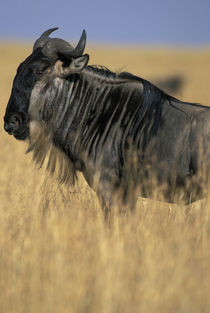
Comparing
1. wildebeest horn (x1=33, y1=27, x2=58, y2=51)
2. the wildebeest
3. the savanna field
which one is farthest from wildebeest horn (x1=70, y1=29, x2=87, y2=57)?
the savanna field

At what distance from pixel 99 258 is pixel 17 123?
186 centimetres

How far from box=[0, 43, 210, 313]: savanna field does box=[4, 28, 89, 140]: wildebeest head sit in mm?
915

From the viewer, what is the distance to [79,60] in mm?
4812

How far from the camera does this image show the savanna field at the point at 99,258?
3.02 metres

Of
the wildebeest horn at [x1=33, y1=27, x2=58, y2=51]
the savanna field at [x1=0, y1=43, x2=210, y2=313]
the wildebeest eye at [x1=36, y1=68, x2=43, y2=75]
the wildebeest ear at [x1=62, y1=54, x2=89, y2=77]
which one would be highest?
the wildebeest horn at [x1=33, y1=27, x2=58, y2=51]

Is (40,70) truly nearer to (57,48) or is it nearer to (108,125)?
(57,48)

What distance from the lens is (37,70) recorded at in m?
4.82

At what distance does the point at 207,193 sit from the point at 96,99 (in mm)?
1444

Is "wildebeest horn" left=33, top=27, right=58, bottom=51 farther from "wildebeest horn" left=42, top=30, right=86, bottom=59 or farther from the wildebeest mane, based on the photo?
the wildebeest mane

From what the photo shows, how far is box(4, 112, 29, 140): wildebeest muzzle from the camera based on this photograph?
4805 mm

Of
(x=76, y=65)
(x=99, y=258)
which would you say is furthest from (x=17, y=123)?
(x=99, y=258)

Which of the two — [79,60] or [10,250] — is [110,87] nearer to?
[79,60]

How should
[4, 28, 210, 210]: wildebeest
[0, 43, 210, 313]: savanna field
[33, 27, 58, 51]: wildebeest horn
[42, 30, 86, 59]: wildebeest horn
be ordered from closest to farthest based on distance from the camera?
[0, 43, 210, 313]: savanna field < [4, 28, 210, 210]: wildebeest < [42, 30, 86, 59]: wildebeest horn < [33, 27, 58, 51]: wildebeest horn

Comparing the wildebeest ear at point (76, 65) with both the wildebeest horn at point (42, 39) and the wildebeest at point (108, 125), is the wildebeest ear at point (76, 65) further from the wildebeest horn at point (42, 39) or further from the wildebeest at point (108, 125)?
the wildebeest horn at point (42, 39)
